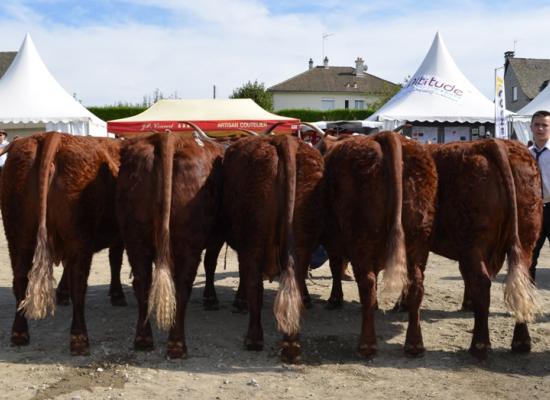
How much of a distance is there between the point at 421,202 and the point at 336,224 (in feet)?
2.47

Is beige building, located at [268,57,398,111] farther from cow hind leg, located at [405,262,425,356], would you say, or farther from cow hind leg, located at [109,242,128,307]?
cow hind leg, located at [405,262,425,356]

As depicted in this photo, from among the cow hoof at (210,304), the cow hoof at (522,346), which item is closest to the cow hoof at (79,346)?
the cow hoof at (210,304)

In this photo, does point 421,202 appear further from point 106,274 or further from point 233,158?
point 106,274

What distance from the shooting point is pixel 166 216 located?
4398 millimetres

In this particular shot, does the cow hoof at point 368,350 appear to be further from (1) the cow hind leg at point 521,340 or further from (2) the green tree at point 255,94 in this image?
(2) the green tree at point 255,94

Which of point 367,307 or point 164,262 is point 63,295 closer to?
point 164,262

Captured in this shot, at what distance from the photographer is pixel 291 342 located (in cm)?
450

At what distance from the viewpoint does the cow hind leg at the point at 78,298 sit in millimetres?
4652

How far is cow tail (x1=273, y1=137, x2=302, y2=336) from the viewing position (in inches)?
171

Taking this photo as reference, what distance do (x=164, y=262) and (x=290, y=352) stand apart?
45.1 inches

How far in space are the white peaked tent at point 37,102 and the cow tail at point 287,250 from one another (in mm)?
13236

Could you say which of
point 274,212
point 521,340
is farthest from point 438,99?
point 274,212

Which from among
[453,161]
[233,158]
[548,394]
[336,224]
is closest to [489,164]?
[453,161]

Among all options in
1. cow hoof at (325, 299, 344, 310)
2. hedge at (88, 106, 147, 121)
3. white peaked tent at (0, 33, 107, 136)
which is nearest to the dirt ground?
cow hoof at (325, 299, 344, 310)
